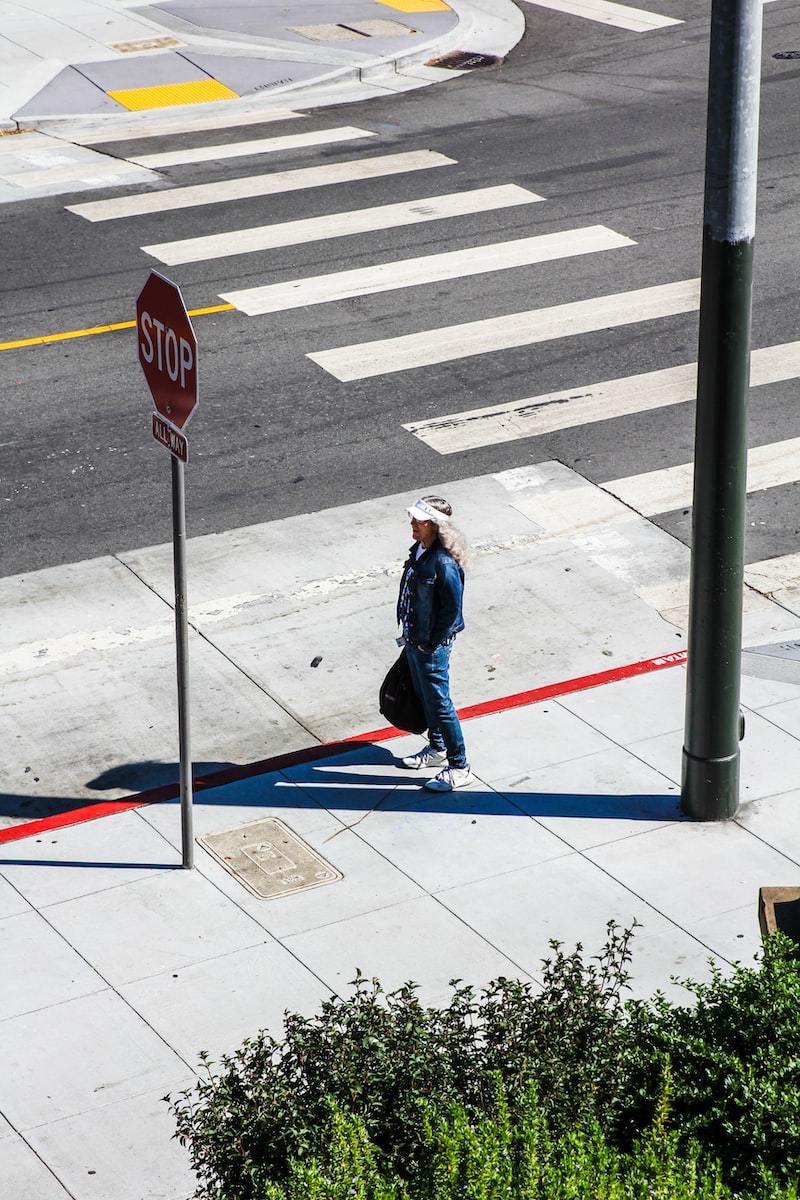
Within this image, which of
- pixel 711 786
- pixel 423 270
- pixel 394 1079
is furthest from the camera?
pixel 423 270

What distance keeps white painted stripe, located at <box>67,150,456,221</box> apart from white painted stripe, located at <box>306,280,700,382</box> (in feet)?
13.6

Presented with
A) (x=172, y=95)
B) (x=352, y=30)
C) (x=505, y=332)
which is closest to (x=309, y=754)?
(x=505, y=332)

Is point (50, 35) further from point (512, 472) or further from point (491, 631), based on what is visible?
point (491, 631)

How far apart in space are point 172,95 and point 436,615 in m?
14.8

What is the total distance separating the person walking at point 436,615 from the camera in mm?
8391

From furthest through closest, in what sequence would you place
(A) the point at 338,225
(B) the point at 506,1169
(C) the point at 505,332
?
1. (A) the point at 338,225
2. (C) the point at 505,332
3. (B) the point at 506,1169

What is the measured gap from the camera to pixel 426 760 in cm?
891

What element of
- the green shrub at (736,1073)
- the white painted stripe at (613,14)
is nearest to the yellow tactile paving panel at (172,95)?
the white painted stripe at (613,14)

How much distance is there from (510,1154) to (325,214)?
13131mm

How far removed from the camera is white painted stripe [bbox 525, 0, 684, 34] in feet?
79.8

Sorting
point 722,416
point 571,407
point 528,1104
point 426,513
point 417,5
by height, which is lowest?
point 571,407

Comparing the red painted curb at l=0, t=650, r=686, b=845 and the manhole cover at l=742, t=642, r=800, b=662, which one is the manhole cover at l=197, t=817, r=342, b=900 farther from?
the manhole cover at l=742, t=642, r=800, b=662

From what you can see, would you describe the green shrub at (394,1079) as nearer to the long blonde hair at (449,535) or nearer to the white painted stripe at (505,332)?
the long blonde hair at (449,535)

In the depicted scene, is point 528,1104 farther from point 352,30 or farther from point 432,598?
point 352,30
